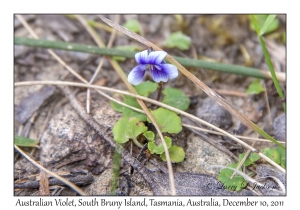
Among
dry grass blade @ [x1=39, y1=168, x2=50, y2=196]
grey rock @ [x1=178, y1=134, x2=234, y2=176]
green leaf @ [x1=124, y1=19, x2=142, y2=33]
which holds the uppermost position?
green leaf @ [x1=124, y1=19, x2=142, y2=33]

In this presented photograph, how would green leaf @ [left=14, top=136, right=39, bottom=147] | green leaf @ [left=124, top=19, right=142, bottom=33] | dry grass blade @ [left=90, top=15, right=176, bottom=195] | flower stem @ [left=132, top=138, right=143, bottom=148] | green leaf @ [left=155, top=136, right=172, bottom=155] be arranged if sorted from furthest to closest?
green leaf @ [left=124, top=19, right=142, bottom=33]
green leaf @ [left=14, top=136, right=39, bottom=147]
flower stem @ [left=132, top=138, right=143, bottom=148]
green leaf @ [left=155, top=136, right=172, bottom=155]
dry grass blade @ [left=90, top=15, right=176, bottom=195]

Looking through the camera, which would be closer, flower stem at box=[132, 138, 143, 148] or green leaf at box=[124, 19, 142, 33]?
flower stem at box=[132, 138, 143, 148]

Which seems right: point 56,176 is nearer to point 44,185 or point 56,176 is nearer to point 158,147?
point 44,185

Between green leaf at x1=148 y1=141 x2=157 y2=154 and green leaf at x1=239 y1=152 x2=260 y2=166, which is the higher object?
green leaf at x1=148 y1=141 x2=157 y2=154

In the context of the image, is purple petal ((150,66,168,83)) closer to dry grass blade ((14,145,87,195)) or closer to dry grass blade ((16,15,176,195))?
dry grass blade ((16,15,176,195))

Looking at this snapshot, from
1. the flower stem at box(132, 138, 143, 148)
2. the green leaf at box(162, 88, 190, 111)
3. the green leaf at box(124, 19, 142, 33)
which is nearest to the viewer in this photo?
the flower stem at box(132, 138, 143, 148)

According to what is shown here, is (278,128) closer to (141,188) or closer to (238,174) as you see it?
(238,174)

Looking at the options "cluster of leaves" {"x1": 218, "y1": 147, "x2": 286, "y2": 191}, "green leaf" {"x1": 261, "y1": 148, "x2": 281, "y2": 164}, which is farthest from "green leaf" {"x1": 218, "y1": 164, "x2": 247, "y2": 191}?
"green leaf" {"x1": 261, "y1": 148, "x2": 281, "y2": 164}
